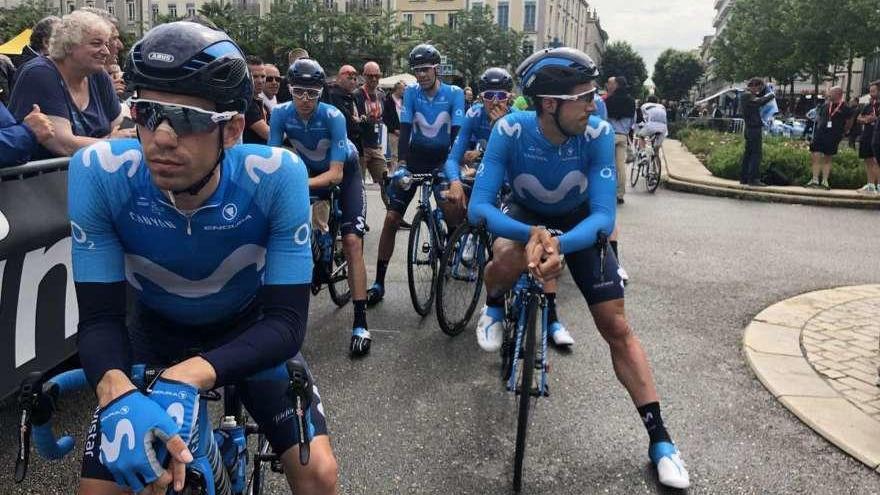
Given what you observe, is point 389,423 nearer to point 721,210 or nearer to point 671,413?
point 671,413

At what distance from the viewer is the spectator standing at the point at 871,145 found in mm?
13609

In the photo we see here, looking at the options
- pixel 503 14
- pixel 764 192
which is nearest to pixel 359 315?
pixel 764 192

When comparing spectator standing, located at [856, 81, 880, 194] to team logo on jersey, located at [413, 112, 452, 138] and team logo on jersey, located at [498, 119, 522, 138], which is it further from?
team logo on jersey, located at [498, 119, 522, 138]

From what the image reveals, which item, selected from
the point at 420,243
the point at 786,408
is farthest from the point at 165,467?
the point at 420,243

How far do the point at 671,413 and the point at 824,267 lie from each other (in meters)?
5.13

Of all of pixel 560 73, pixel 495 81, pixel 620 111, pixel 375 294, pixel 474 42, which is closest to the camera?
pixel 560 73

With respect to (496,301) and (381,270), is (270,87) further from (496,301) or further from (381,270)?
(496,301)

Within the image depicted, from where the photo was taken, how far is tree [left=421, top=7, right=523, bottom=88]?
2788 inches

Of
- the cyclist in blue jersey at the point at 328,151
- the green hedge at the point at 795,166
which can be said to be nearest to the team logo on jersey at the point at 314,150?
the cyclist in blue jersey at the point at 328,151

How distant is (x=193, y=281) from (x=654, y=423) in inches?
96.2

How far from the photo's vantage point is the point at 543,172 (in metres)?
3.94

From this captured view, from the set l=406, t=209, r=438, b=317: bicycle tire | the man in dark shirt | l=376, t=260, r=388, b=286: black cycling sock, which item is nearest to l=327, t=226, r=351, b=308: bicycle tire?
l=376, t=260, r=388, b=286: black cycling sock

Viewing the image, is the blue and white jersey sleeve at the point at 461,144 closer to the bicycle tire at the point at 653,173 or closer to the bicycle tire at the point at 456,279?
the bicycle tire at the point at 456,279

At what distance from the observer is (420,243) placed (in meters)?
6.20
